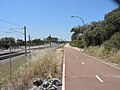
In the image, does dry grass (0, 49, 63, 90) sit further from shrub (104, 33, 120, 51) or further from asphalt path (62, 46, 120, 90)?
shrub (104, 33, 120, 51)

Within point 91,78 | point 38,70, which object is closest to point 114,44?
point 91,78

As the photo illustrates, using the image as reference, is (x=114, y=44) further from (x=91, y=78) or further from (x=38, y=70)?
(x=38, y=70)

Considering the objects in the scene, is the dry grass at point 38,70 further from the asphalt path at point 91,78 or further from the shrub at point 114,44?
the shrub at point 114,44

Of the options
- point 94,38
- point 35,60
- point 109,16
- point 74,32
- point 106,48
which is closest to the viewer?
point 35,60

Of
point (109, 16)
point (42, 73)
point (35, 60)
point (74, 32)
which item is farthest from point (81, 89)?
point (74, 32)

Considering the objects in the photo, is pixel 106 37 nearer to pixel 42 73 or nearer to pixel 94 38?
pixel 94 38

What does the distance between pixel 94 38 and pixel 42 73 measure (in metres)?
50.1

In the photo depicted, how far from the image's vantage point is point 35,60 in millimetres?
18984

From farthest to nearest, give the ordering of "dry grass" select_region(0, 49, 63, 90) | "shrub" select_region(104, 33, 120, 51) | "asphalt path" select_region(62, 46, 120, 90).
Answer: "shrub" select_region(104, 33, 120, 51) → "dry grass" select_region(0, 49, 63, 90) → "asphalt path" select_region(62, 46, 120, 90)

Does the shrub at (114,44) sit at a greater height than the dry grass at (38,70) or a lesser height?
greater

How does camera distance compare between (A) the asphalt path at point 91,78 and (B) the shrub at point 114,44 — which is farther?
(B) the shrub at point 114,44

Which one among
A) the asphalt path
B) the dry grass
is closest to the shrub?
the asphalt path

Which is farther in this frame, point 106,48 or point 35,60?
point 106,48

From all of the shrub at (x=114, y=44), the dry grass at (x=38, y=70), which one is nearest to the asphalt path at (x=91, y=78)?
the dry grass at (x=38, y=70)
